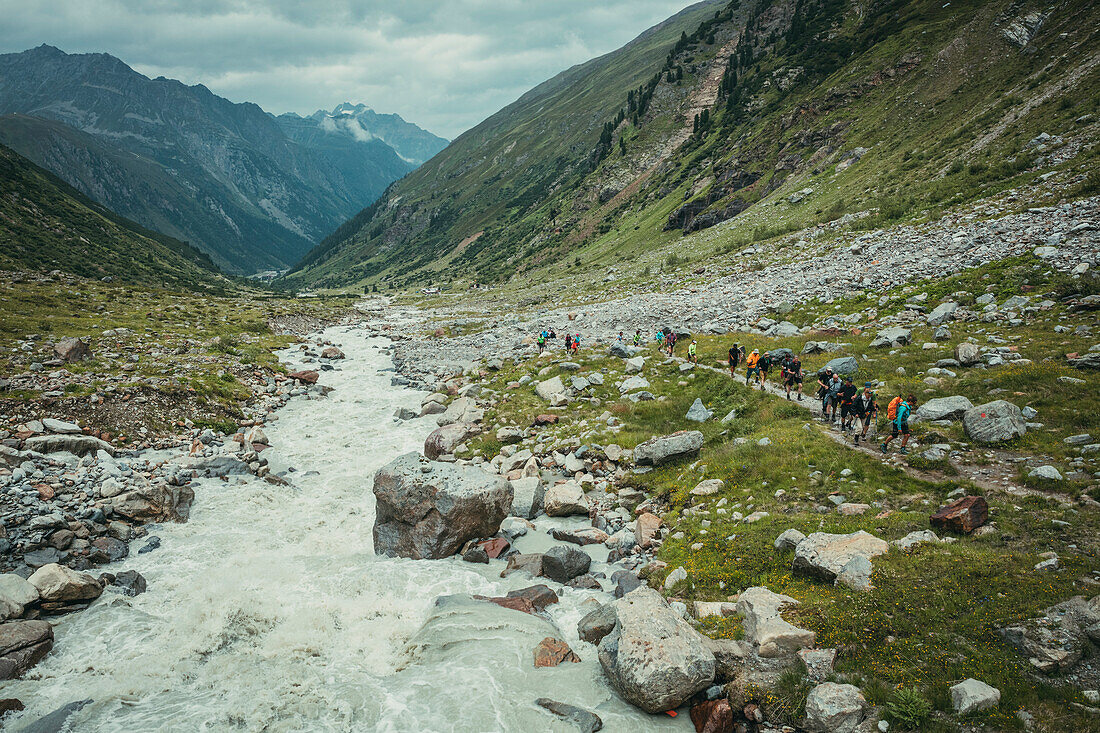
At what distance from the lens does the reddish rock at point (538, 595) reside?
47.9 ft

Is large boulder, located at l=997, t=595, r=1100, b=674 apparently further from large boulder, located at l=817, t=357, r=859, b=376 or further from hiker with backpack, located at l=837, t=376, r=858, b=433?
large boulder, located at l=817, t=357, r=859, b=376

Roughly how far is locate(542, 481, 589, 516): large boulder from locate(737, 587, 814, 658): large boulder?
799 cm

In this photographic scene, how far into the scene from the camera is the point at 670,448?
20797mm

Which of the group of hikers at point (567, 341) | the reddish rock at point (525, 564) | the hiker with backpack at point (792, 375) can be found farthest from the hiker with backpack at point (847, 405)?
the group of hikers at point (567, 341)

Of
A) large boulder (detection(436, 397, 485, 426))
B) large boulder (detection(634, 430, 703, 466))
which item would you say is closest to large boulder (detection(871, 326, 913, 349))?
large boulder (detection(634, 430, 703, 466))

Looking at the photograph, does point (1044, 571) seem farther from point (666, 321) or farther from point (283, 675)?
point (666, 321)

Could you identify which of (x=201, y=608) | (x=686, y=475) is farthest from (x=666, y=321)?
(x=201, y=608)

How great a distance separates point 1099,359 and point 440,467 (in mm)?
24456

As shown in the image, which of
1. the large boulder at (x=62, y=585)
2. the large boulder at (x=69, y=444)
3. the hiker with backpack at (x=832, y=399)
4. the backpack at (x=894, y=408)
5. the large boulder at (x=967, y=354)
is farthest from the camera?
the large boulder at (x=69, y=444)

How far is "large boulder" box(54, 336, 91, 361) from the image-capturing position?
102ft

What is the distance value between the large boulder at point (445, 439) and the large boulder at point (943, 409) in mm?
21009

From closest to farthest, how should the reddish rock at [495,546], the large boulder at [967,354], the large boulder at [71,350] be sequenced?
1. the reddish rock at [495,546]
2. the large boulder at [967,354]
3. the large boulder at [71,350]

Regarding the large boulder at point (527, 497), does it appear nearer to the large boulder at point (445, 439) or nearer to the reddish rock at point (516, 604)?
the reddish rock at point (516, 604)

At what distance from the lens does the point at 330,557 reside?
17.9 m
